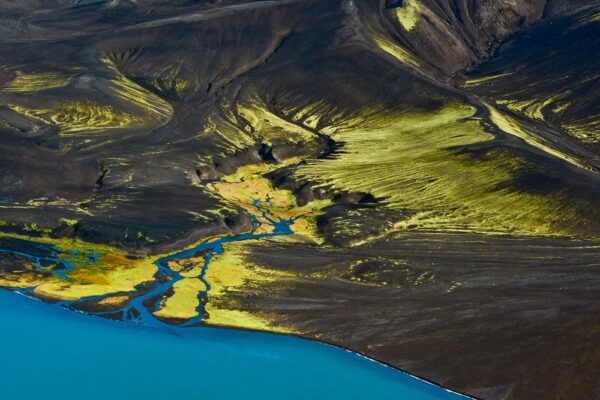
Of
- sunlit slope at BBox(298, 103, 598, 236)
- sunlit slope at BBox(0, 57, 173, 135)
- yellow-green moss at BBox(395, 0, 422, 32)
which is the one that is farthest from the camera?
yellow-green moss at BBox(395, 0, 422, 32)

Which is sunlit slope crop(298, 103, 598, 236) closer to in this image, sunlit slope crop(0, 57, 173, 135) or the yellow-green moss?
sunlit slope crop(0, 57, 173, 135)

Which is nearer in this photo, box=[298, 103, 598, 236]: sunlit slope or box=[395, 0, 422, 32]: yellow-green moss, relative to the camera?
box=[298, 103, 598, 236]: sunlit slope

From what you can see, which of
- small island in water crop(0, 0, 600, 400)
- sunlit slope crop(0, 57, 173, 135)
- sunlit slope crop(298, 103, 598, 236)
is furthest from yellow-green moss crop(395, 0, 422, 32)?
sunlit slope crop(0, 57, 173, 135)

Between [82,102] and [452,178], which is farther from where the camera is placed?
[82,102]

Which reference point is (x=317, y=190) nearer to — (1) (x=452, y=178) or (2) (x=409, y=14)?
(1) (x=452, y=178)

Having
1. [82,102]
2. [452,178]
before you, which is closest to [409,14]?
A: [82,102]

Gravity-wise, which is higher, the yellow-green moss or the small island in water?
the yellow-green moss

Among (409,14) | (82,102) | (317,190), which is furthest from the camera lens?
(409,14)

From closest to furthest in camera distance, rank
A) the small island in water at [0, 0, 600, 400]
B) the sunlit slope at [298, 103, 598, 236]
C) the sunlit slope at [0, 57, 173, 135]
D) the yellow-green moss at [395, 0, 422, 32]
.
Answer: the small island in water at [0, 0, 600, 400] < the sunlit slope at [298, 103, 598, 236] < the sunlit slope at [0, 57, 173, 135] < the yellow-green moss at [395, 0, 422, 32]

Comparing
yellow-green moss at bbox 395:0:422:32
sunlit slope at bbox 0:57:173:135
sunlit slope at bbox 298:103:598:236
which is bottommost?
sunlit slope at bbox 298:103:598:236
